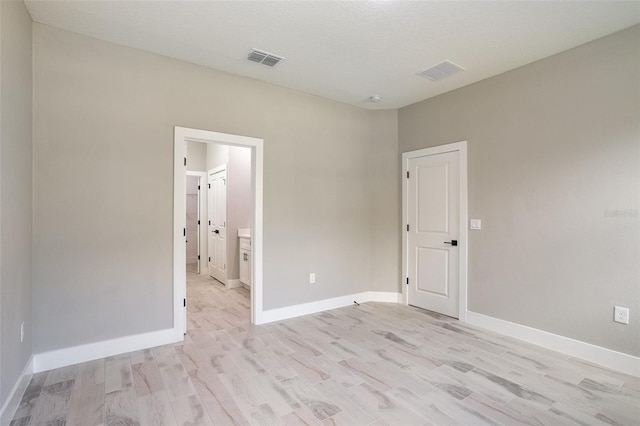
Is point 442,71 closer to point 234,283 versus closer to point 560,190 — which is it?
point 560,190

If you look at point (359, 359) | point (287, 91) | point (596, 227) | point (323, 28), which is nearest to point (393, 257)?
point (359, 359)

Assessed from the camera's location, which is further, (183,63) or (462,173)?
(462,173)

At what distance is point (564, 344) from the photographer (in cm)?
282

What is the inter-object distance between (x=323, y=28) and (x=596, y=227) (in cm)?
293

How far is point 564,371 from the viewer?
2.48m

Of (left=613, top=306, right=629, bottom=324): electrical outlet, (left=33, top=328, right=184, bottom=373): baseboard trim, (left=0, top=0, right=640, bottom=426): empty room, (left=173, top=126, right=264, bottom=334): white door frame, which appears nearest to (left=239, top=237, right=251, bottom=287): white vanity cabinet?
(left=0, top=0, right=640, bottom=426): empty room

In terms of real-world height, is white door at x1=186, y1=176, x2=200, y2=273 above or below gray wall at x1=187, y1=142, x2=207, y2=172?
below

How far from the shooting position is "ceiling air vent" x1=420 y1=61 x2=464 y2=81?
3.13m

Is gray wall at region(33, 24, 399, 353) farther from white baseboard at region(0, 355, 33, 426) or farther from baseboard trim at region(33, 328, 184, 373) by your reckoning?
white baseboard at region(0, 355, 33, 426)

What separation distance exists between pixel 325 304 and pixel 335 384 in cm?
179

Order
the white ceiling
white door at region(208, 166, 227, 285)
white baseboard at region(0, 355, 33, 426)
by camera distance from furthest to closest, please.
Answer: white door at region(208, 166, 227, 285) → the white ceiling → white baseboard at region(0, 355, 33, 426)

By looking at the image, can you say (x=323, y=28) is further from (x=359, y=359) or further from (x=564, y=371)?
(x=564, y=371)

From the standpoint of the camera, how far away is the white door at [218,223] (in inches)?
215

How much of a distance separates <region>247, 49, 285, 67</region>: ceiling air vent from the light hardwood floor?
9.29 ft
